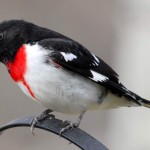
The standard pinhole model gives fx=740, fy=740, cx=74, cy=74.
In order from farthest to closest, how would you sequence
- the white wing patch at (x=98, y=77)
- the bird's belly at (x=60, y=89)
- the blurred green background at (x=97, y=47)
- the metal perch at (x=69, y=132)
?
the blurred green background at (x=97, y=47) → the white wing patch at (x=98, y=77) → the bird's belly at (x=60, y=89) → the metal perch at (x=69, y=132)

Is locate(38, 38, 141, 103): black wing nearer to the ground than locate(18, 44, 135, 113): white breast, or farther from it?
farther from it

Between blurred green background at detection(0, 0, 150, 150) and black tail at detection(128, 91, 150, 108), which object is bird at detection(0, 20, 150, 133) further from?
blurred green background at detection(0, 0, 150, 150)

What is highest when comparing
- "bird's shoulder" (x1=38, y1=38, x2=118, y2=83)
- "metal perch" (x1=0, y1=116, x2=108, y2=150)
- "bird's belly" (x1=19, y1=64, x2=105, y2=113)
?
"bird's shoulder" (x1=38, y1=38, x2=118, y2=83)

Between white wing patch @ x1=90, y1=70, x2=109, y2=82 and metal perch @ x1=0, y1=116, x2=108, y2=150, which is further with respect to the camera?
white wing patch @ x1=90, y1=70, x2=109, y2=82

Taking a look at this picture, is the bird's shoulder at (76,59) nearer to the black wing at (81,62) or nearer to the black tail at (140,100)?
the black wing at (81,62)

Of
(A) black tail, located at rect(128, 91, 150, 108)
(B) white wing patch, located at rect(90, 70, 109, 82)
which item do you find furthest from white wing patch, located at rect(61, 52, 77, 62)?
(A) black tail, located at rect(128, 91, 150, 108)

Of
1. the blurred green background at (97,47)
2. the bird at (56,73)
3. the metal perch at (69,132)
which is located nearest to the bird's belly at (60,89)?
the bird at (56,73)

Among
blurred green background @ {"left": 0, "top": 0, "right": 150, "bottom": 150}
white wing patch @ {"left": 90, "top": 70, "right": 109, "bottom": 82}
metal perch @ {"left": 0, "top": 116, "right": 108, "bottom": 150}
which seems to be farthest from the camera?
blurred green background @ {"left": 0, "top": 0, "right": 150, "bottom": 150}

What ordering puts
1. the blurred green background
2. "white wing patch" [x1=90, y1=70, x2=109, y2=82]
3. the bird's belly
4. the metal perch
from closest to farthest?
the metal perch < the bird's belly < "white wing patch" [x1=90, y1=70, x2=109, y2=82] < the blurred green background

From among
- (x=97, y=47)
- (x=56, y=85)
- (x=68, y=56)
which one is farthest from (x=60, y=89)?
(x=97, y=47)
